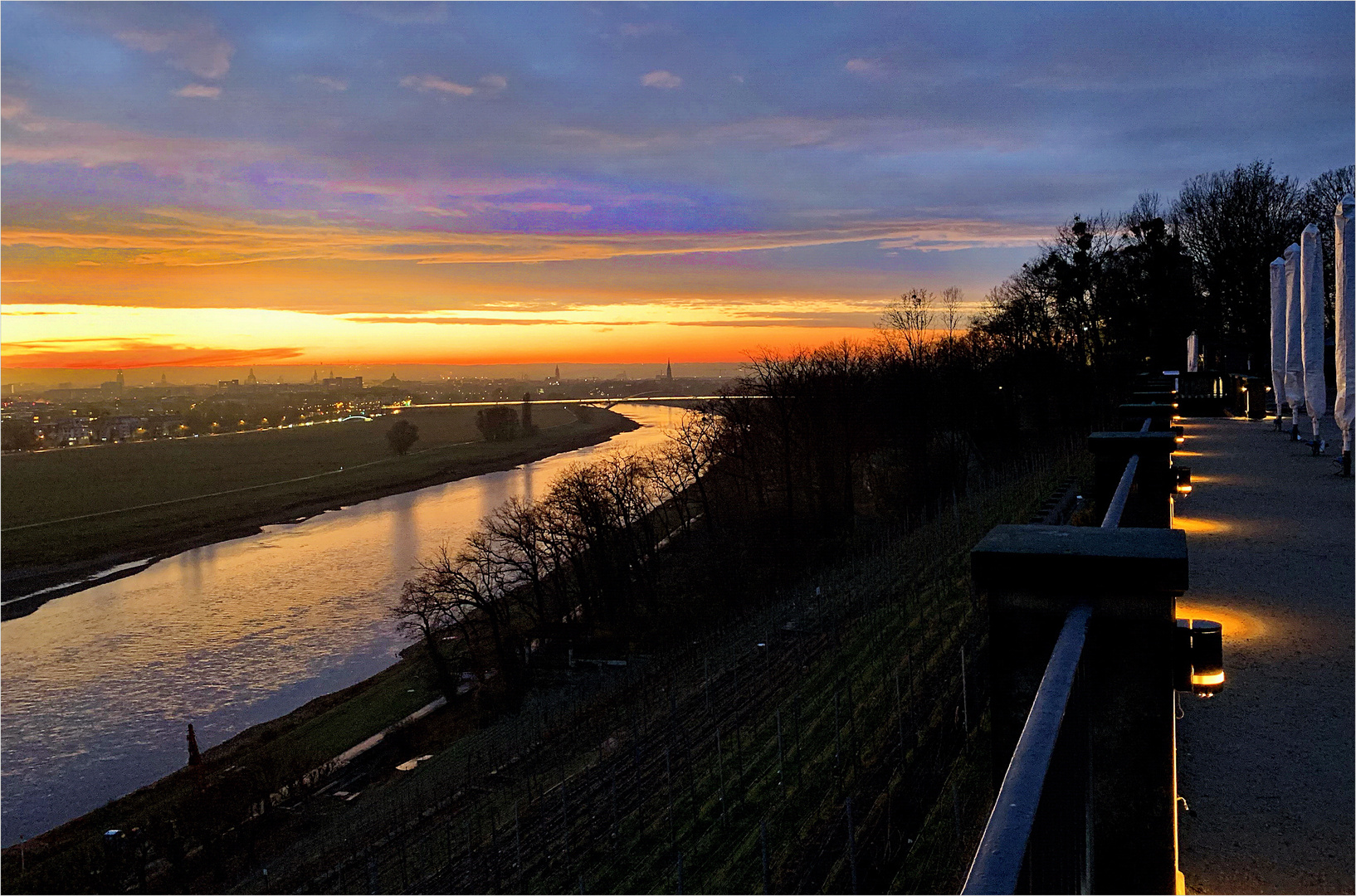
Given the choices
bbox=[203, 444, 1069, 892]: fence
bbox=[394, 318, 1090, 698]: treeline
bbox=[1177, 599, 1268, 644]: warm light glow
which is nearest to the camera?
bbox=[1177, 599, 1268, 644]: warm light glow

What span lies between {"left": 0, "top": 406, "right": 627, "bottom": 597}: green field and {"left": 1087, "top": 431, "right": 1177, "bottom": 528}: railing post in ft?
154

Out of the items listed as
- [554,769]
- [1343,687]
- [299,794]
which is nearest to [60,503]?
[299,794]

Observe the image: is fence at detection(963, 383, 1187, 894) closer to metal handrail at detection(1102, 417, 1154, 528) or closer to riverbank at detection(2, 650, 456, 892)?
metal handrail at detection(1102, 417, 1154, 528)

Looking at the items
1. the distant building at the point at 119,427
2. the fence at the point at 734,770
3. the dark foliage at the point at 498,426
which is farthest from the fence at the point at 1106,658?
the distant building at the point at 119,427

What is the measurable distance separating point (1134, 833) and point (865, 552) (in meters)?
29.2

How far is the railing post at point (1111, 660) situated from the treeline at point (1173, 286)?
41.4 meters

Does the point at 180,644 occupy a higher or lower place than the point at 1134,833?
lower

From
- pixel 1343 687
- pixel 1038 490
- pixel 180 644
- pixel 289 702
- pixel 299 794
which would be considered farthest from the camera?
pixel 180 644

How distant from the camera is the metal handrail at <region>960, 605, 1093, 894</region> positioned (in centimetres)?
151

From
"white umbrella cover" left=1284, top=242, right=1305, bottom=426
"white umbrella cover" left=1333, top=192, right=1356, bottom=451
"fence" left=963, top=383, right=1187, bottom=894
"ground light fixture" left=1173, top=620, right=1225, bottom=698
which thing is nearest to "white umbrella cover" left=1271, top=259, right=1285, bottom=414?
"white umbrella cover" left=1284, top=242, right=1305, bottom=426

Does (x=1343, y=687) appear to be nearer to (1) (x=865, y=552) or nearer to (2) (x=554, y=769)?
(2) (x=554, y=769)

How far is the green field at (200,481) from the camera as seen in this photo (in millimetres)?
51594

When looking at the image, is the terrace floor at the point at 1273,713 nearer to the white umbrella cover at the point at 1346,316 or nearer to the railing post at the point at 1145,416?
the railing post at the point at 1145,416

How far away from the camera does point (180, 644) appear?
29859 millimetres
